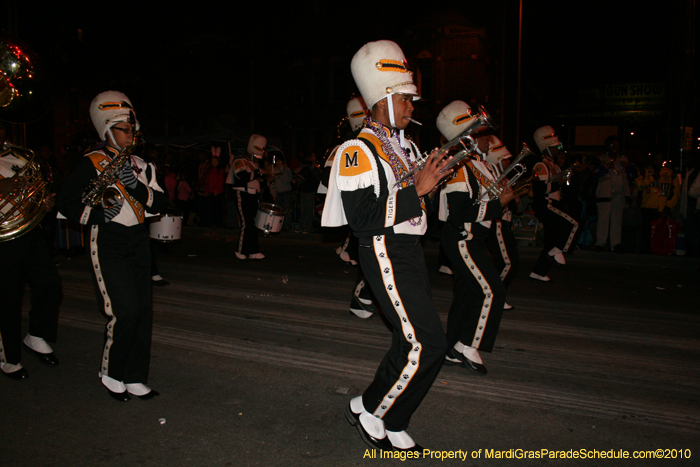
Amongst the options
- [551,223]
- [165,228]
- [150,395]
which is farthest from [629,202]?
[150,395]

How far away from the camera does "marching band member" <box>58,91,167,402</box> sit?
395 centimetres

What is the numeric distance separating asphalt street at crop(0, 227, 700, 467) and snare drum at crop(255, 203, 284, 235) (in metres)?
1.80

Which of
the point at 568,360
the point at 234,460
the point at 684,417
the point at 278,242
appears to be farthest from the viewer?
the point at 278,242

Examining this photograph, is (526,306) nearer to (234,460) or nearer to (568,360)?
(568,360)

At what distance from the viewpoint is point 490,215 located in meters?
4.64

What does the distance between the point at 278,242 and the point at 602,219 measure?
7622 mm

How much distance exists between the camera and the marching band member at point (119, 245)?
13.0 feet

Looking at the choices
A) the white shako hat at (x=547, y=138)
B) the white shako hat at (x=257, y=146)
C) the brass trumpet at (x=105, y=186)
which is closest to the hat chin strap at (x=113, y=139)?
the brass trumpet at (x=105, y=186)

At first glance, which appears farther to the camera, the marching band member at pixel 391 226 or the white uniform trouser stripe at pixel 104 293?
the white uniform trouser stripe at pixel 104 293

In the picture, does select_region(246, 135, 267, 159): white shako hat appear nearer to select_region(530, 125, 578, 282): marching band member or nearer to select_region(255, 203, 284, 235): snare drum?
select_region(255, 203, 284, 235): snare drum

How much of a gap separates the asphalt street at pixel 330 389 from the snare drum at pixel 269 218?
1.80 metres

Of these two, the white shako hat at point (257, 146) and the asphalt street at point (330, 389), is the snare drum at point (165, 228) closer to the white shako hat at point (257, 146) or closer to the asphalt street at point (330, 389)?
the asphalt street at point (330, 389)

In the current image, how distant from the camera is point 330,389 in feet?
14.1

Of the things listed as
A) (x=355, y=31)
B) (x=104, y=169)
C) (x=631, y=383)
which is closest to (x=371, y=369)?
(x=631, y=383)
